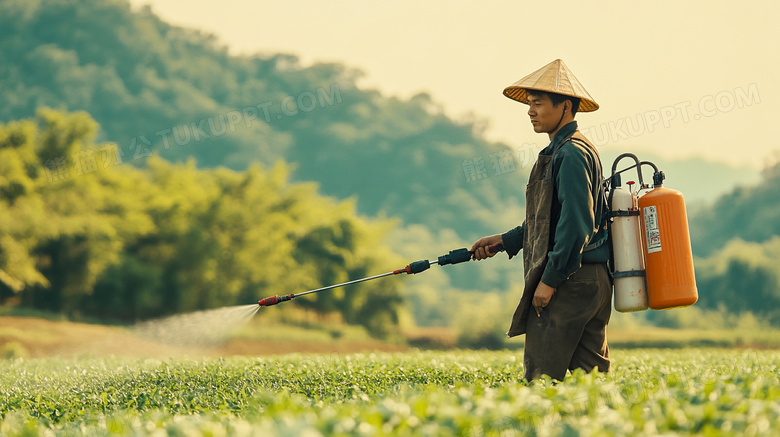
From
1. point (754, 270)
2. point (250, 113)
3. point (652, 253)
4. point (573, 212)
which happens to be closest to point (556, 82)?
point (573, 212)

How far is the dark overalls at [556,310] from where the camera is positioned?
5.36 m

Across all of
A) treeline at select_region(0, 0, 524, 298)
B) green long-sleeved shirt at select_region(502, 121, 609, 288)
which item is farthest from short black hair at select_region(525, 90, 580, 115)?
treeline at select_region(0, 0, 524, 298)

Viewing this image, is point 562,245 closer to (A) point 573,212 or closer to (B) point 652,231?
(A) point 573,212

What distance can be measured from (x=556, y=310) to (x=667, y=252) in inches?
39.1

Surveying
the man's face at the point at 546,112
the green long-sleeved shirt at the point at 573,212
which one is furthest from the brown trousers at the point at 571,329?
the man's face at the point at 546,112

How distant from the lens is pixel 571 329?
535 centimetres

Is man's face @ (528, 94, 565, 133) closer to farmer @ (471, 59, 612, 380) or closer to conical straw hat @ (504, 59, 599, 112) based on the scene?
farmer @ (471, 59, 612, 380)

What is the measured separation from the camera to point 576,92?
582 centimetres

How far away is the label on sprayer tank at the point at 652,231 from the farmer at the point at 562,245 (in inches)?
12.8

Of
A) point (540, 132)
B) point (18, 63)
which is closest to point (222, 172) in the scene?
point (540, 132)

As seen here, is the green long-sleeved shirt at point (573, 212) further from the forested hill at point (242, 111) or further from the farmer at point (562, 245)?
the forested hill at point (242, 111)

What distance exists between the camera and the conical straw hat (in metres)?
5.79

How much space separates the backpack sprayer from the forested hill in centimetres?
8624

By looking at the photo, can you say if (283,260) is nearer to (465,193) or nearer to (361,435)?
(361,435)
